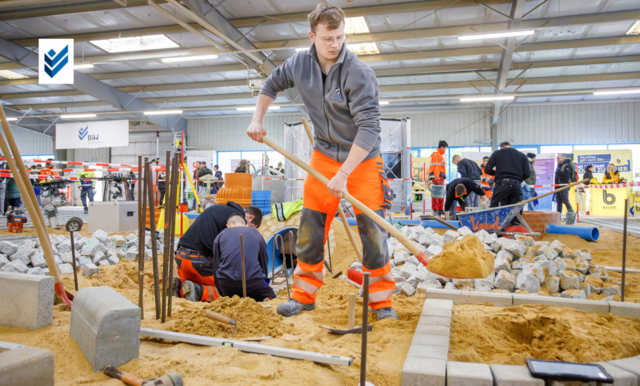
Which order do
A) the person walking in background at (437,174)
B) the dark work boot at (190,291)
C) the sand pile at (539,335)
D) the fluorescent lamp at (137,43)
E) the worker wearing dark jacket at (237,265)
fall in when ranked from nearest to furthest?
1. the sand pile at (539,335)
2. the worker wearing dark jacket at (237,265)
3. the dark work boot at (190,291)
4. the person walking in background at (437,174)
5. the fluorescent lamp at (137,43)

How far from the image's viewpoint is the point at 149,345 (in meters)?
1.94

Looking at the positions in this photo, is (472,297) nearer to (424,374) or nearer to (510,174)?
(424,374)

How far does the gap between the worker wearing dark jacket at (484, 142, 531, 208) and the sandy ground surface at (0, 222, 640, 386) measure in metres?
4.28

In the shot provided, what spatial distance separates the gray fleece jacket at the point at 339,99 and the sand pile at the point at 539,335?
107 centimetres

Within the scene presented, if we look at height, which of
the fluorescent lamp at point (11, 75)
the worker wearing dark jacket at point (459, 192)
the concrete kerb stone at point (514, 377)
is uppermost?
the fluorescent lamp at point (11, 75)

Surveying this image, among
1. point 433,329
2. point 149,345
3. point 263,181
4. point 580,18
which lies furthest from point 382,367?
point 580,18

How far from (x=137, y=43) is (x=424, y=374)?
1335 cm

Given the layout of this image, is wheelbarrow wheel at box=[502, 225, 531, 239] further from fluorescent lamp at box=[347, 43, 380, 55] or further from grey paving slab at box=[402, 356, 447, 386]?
fluorescent lamp at box=[347, 43, 380, 55]

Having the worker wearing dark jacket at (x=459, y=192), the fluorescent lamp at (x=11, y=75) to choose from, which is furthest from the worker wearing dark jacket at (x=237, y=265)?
the fluorescent lamp at (x=11, y=75)

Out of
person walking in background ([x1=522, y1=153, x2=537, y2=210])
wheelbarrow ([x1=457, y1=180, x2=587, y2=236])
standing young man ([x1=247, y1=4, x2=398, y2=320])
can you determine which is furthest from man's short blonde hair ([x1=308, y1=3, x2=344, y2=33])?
person walking in background ([x1=522, y1=153, x2=537, y2=210])

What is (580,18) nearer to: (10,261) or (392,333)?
(392,333)

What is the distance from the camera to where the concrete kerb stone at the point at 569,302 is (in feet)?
7.43

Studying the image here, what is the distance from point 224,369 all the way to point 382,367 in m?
0.64

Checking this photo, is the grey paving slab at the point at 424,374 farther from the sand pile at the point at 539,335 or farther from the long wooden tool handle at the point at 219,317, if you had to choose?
the long wooden tool handle at the point at 219,317
